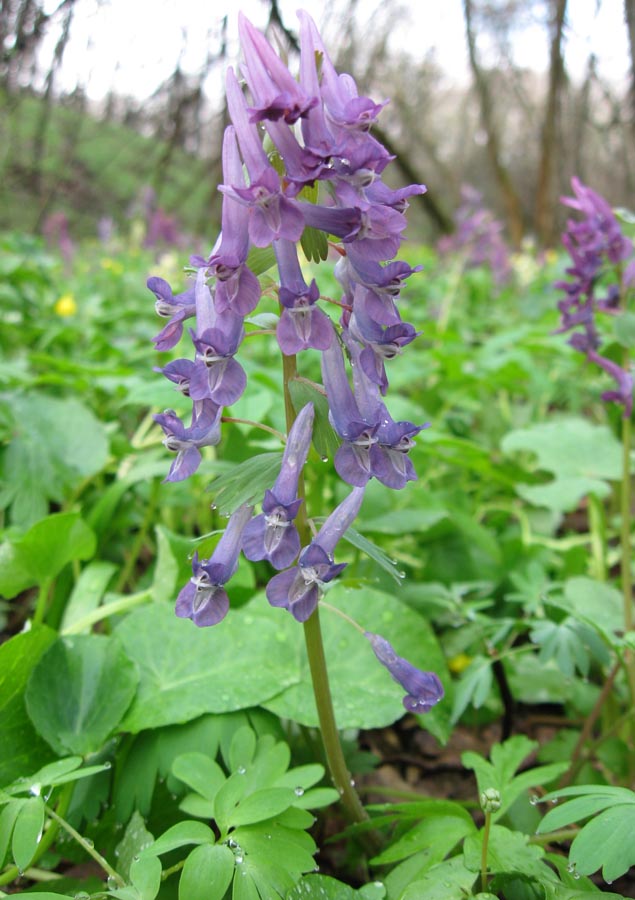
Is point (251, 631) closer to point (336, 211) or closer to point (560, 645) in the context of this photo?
point (560, 645)

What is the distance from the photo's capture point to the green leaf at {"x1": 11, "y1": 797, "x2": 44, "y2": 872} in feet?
3.55

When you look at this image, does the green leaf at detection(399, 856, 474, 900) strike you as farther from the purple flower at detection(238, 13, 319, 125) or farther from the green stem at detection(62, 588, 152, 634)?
the purple flower at detection(238, 13, 319, 125)

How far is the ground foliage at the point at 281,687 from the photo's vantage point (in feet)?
3.78

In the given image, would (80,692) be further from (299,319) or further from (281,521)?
(299,319)

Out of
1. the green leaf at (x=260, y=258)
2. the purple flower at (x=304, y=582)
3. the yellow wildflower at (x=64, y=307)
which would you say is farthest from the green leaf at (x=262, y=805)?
the yellow wildflower at (x=64, y=307)

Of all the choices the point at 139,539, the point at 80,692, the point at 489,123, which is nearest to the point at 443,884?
the point at 80,692

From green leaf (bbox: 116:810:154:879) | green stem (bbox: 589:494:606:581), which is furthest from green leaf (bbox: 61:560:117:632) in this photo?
green stem (bbox: 589:494:606:581)

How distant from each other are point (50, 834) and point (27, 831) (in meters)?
0.22

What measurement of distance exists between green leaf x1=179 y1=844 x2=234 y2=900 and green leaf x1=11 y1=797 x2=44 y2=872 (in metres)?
0.26

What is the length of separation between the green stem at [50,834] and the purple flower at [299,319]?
104 centimetres

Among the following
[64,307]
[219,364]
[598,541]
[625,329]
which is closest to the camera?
[219,364]

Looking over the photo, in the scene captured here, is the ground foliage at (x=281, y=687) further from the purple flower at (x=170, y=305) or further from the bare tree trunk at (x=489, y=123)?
the bare tree trunk at (x=489, y=123)

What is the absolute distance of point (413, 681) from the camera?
3.92ft

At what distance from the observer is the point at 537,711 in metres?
2.21
